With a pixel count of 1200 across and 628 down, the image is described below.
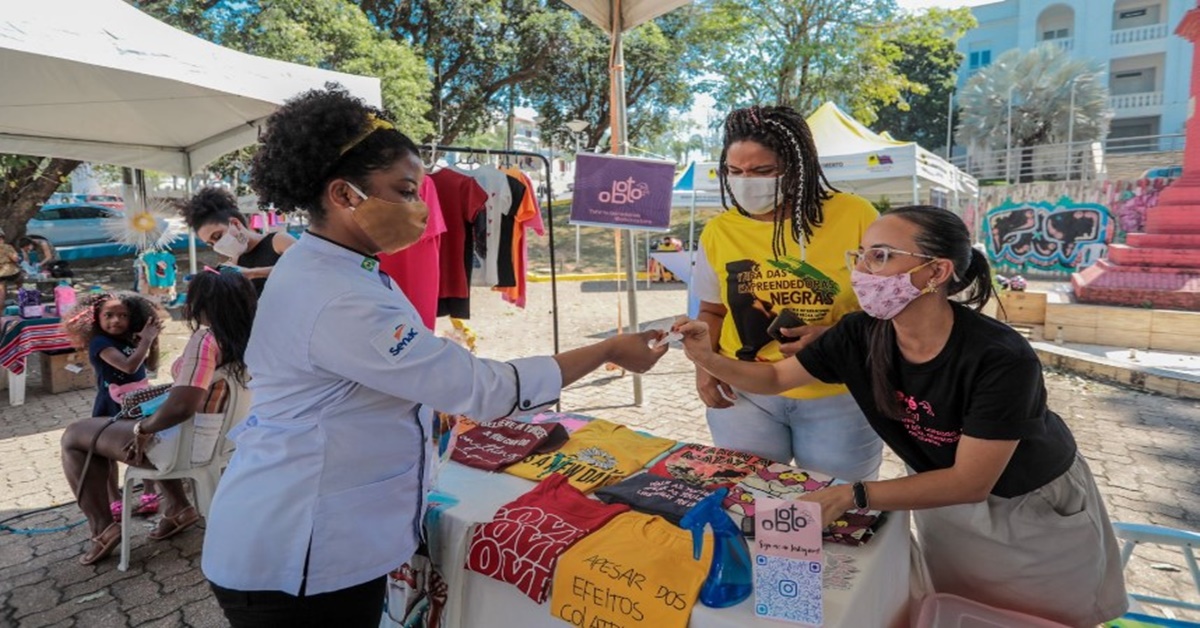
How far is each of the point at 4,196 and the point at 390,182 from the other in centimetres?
1313

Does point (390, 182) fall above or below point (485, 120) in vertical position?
below

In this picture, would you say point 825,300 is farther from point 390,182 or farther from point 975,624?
point 390,182

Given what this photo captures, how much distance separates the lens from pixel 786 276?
210 cm

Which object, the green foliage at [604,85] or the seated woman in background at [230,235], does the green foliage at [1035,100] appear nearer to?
the green foliage at [604,85]

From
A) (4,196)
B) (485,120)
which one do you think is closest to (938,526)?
(4,196)

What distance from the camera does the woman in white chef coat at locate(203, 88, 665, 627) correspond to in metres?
1.26

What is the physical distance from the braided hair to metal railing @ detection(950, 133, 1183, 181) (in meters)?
20.7

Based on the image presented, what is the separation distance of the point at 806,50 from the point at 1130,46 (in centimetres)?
2421

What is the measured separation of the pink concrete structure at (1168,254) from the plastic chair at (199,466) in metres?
9.87

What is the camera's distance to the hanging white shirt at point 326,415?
1.25m

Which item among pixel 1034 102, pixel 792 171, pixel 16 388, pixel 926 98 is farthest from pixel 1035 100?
pixel 16 388

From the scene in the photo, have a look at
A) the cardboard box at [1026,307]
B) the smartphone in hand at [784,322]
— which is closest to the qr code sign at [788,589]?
the smartphone in hand at [784,322]

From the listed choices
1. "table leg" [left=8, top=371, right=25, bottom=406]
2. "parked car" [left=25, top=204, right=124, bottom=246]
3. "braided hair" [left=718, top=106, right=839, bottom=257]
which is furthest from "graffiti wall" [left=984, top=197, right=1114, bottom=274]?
"parked car" [left=25, top=204, right=124, bottom=246]

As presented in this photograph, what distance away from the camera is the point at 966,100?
110ft
